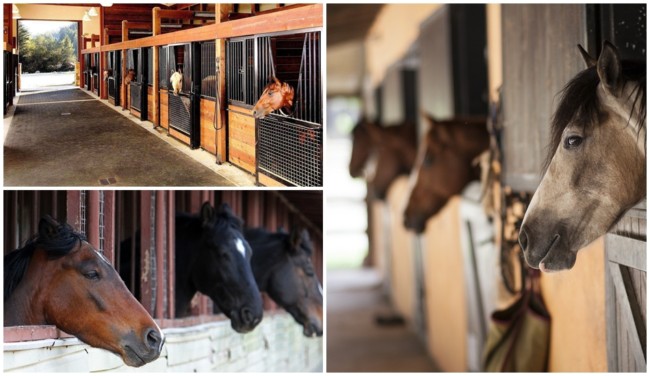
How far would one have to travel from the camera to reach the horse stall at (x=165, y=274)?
5.75 feet

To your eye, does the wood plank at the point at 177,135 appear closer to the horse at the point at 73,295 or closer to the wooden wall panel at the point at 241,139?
the wooden wall panel at the point at 241,139

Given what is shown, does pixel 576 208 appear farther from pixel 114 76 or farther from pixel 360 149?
pixel 360 149

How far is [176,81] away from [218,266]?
483mm

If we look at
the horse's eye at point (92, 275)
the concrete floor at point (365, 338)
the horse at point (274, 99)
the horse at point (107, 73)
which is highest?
the horse at point (107, 73)

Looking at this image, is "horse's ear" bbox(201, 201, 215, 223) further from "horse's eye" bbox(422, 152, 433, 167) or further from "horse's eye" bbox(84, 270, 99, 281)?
"horse's eye" bbox(422, 152, 433, 167)

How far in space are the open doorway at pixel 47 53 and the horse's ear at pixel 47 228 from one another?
1.16 ft

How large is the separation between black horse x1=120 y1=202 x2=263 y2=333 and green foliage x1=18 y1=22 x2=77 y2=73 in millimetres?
469

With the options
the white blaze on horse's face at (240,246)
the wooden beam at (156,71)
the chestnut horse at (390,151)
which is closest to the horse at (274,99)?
the wooden beam at (156,71)

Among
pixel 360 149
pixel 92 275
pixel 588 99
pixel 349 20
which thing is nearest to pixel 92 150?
pixel 92 275

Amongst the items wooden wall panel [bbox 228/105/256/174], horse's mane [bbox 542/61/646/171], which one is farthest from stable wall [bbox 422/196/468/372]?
horse's mane [bbox 542/61/646/171]

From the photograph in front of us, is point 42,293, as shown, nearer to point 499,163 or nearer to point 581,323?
point 581,323

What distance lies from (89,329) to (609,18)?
1.36m

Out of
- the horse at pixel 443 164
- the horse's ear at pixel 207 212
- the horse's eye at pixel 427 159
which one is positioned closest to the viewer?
the horse's ear at pixel 207 212

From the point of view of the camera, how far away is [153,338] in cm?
177
